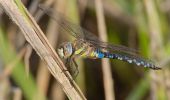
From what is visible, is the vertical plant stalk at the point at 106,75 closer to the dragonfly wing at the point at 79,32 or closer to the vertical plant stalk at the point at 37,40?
the dragonfly wing at the point at 79,32

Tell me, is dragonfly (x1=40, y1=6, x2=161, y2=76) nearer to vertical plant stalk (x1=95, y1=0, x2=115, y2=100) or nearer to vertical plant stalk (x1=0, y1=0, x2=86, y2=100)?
vertical plant stalk (x1=95, y1=0, x2=115, y2=100)

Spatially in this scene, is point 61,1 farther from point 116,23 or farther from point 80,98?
point 80,98

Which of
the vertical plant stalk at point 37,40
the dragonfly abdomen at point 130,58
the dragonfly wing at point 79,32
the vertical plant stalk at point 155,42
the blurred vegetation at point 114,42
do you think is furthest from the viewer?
the vertical plant stalk at point 155,42

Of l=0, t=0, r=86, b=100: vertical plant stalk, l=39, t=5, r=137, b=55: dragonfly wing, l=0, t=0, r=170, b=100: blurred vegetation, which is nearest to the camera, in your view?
l=0, t=0, r=86, b=100: vertical plant stalk

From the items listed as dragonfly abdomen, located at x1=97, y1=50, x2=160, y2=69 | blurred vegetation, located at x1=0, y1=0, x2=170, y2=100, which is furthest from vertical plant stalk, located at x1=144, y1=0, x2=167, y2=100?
dragonfly abdomen, located at x1=97, y1=50, x2=160, y2=69

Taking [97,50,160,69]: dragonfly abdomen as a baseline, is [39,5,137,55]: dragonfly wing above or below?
Answer: above

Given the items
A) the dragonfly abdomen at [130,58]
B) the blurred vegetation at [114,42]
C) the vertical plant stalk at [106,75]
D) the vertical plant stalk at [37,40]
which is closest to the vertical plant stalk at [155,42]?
the blurred vegetation at [114,42]
